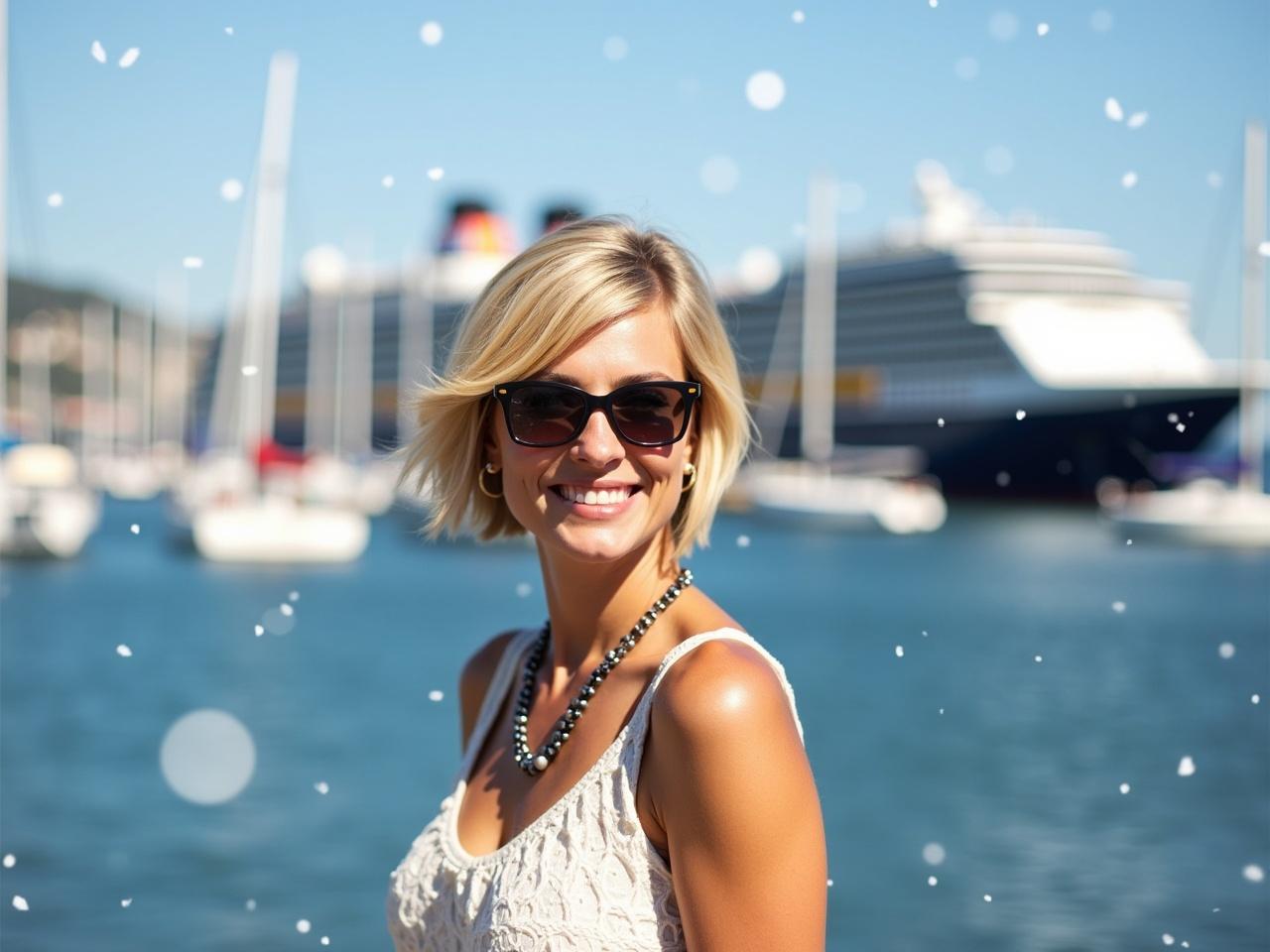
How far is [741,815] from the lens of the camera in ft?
3.42

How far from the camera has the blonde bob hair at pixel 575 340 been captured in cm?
122

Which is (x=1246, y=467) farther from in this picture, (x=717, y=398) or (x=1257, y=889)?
(x=717, y=398)

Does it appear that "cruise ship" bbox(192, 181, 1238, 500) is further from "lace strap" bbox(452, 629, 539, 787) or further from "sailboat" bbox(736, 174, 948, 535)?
"lace strap" bbox(452, 629, 539, 787)

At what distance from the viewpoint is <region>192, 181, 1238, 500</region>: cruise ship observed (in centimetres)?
3419

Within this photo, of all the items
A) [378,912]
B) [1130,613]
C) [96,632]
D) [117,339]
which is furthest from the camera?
[117,339]

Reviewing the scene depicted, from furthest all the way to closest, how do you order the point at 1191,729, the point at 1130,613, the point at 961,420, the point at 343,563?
the point at 961,420 → the point at 343,563 → the point at 1130,613 → the point at 1191,729

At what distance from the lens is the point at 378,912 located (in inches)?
297

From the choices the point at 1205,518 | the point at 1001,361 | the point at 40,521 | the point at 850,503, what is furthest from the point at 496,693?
the point at 1001,361

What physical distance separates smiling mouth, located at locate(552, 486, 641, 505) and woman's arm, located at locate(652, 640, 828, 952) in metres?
0.22

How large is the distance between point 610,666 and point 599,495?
5.6 inches

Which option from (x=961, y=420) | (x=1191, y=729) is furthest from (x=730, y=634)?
(x=961, y=420)

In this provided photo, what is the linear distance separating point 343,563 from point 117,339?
197ft

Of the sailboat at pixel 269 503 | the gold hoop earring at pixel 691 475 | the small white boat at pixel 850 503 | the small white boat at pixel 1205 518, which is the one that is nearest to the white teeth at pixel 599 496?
the gold hoop earring at pixel 691 475

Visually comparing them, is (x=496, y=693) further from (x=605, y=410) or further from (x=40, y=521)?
(x=40, y=521)
